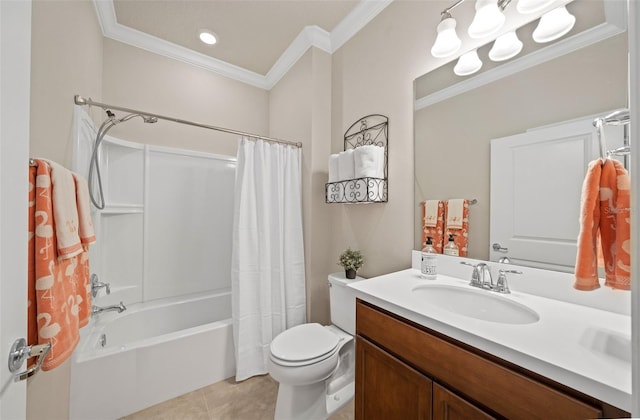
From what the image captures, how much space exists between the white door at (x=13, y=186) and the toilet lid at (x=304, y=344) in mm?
944

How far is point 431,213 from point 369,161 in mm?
478

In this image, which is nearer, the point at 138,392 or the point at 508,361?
the point at 508,361

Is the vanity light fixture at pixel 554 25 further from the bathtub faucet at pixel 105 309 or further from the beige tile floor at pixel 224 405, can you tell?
the bathtub faucet at pixel 105 309

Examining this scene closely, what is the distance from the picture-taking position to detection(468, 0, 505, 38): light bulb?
1.07 meters

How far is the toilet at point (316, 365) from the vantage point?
50.3 inches

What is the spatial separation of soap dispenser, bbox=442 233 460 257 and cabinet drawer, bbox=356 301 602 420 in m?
0.55

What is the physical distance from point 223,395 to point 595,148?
230cm

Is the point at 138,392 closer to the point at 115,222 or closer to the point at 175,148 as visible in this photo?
the point at 115,222

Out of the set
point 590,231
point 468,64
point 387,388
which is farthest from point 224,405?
point 468,64

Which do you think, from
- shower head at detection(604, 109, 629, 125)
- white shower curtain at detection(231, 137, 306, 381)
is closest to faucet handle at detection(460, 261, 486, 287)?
shower head at detection(604, 109, 629, 125)

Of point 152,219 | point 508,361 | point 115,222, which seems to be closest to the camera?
point 508,361

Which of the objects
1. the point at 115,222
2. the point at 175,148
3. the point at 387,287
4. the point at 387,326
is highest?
the point at 175,148

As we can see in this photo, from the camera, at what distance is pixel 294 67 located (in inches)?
89.7

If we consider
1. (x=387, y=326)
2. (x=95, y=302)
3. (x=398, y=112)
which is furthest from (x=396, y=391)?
(x=95, y=302)
